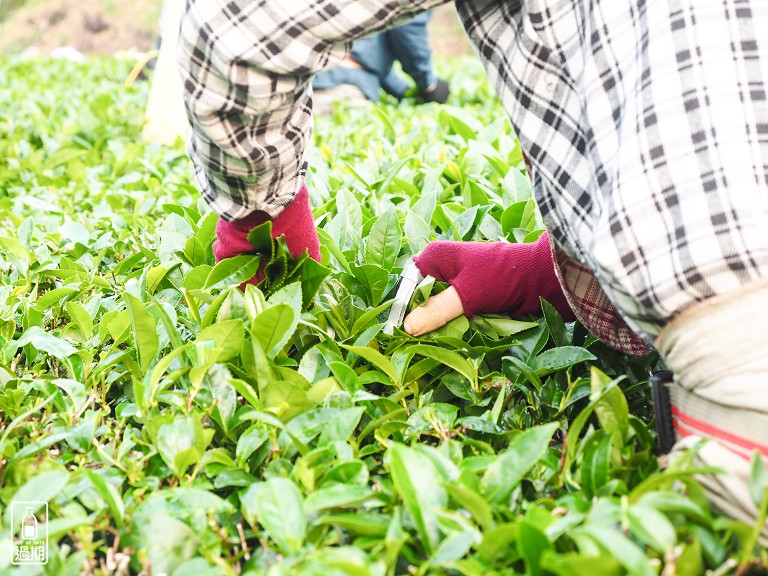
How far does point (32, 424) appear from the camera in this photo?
1122 millimetres

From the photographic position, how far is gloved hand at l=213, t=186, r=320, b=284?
137 centimetres

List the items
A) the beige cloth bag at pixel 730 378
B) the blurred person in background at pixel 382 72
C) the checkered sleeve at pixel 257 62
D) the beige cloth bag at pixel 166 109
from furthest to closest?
1. the blurred person in background at pixel 382 72
2. the beige cloth bag at pixel 166 109
3. the checkered sleeve at pixel 257 62
4. the beige cloth bag at pixel 730 378

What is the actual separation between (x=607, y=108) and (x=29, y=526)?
0.84m

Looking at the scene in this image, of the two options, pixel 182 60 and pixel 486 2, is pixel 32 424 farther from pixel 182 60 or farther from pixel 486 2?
pixel 486 2

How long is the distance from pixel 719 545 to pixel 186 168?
215 cm

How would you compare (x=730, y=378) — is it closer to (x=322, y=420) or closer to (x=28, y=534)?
(x=322, y=420)

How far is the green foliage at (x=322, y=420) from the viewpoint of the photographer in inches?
33.9

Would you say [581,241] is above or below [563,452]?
above

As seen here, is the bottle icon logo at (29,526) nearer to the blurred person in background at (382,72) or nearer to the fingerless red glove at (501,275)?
the fingerless red glove at (501,275)

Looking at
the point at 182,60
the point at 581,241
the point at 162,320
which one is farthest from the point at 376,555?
the point at 182,60

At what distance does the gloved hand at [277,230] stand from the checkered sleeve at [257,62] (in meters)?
0.18

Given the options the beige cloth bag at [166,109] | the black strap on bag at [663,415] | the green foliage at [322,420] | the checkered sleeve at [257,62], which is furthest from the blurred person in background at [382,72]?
the black strap on bag at [663,415]

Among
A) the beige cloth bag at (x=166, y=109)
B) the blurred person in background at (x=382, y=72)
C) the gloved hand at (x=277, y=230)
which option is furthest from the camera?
the blurred person in background at (x=382, y=72)

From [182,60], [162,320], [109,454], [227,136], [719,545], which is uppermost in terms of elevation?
[182,60]
